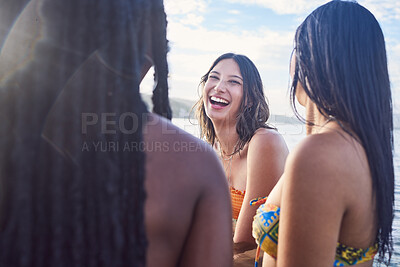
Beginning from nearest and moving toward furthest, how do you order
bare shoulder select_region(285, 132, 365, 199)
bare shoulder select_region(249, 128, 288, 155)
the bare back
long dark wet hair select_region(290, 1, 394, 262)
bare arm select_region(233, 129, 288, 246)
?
the bare back → bare shoulder select_region(285, 132, 365, 199) → long dark wet hair select_region(290, 1, 394, 262) → bare arm select_region(233, 129, 288, 246) → bare shoulder select_region(249, 128, 288, 155)

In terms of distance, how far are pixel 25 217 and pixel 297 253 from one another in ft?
4.19

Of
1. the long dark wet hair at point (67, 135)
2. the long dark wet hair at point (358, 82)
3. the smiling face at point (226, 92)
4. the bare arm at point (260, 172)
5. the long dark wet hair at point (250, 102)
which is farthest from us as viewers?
the smiling face at point (226, 92)

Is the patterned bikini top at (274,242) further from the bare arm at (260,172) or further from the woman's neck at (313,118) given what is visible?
the bare arm at (260,172)

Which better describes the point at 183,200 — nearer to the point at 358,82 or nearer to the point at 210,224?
the point at 210,224

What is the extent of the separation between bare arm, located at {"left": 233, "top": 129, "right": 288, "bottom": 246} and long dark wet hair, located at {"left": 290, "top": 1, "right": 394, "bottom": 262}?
1409mm

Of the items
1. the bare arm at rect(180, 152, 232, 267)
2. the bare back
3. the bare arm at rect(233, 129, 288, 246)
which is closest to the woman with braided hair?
the bare back

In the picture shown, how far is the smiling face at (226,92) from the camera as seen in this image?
3938 mm

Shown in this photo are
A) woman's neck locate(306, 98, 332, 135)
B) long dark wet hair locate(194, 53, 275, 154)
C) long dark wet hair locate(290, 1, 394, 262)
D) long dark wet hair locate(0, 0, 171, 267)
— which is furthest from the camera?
long dark wet hair locate(194, 53, 275, 154)

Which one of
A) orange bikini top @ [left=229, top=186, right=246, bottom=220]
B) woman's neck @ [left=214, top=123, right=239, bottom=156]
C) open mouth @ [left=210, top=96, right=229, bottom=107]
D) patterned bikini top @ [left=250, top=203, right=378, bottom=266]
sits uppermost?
open mouth @ [left=210, top=96, right=229, bottom=107]

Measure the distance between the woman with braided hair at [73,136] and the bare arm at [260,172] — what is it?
Result: 2.30 m

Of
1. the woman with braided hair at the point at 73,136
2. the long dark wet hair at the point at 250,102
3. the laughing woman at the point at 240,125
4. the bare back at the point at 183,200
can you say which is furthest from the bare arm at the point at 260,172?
the woman with braided hair at the point at 73,136

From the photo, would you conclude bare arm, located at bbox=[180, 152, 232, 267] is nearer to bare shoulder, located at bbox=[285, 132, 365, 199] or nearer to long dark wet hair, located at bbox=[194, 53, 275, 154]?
bare shoulder, located at bbox=[285, 132, 365, 199]

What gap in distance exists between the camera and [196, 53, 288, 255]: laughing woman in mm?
3355

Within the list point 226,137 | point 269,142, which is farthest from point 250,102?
point 269,142
